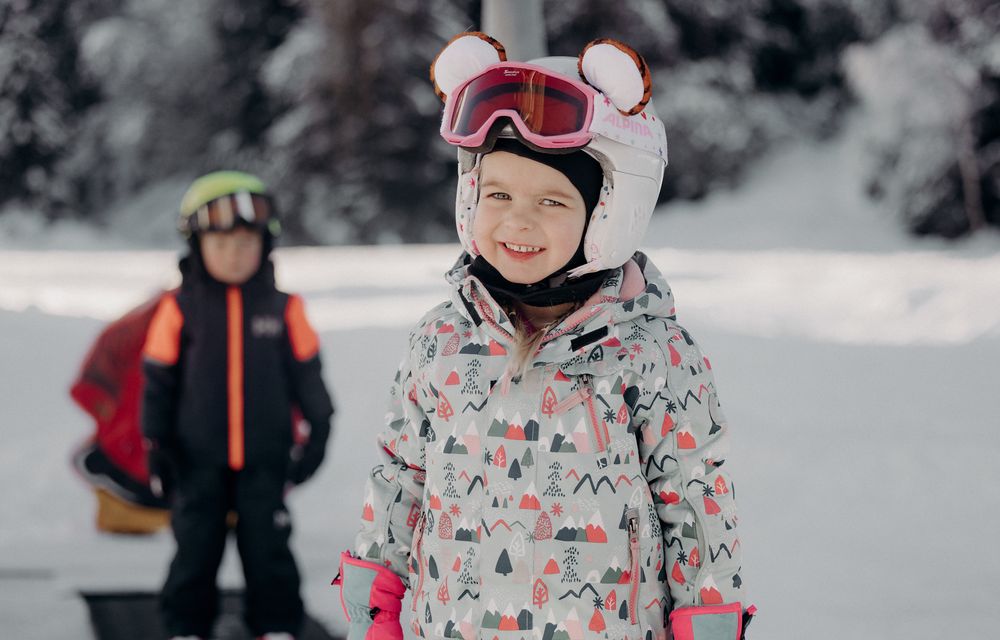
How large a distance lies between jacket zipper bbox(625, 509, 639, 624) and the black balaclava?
445 mm

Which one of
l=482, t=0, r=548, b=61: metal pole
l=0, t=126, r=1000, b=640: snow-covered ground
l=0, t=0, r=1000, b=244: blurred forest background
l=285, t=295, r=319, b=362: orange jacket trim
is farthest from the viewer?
l=0, t=0, r=1000, b=244: blurred forest background

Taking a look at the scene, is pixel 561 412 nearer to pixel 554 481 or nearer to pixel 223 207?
pixel 554 481

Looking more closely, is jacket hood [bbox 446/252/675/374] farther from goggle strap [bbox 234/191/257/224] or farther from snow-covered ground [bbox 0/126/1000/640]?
snow-covered ground [bbox 0/126/1000/640]

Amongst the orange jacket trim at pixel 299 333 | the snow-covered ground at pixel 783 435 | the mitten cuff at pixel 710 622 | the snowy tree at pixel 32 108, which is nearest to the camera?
the mitten cuff at pixel 710 622

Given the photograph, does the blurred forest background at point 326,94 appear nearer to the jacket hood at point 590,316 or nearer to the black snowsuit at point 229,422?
the black snowsuit at point 229,422

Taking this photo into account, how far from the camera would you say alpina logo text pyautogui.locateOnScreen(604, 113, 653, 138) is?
79.7 inches

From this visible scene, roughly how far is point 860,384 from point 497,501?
20.7 feet

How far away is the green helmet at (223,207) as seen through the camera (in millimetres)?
3732

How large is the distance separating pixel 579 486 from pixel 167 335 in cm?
220

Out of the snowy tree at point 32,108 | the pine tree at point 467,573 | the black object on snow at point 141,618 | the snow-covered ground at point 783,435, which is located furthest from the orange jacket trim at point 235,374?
the snowy tree at point 32,108

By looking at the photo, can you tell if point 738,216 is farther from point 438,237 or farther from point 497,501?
point 497,501

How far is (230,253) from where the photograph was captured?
3.75 metres

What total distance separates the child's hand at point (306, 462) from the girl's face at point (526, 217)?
1997 millimetres

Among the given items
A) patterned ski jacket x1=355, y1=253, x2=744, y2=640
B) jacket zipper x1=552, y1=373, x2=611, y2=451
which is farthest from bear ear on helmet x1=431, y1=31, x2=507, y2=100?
jacket zipper x1=552, y1=373, x2=611, y2=451
